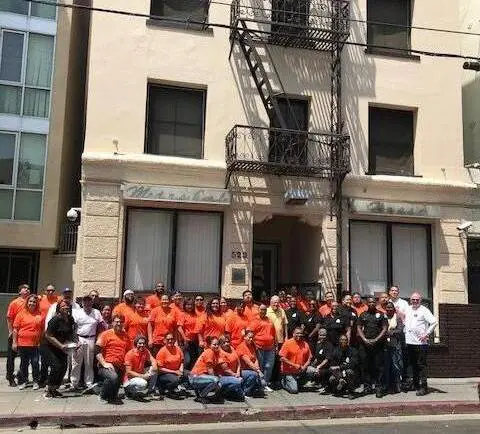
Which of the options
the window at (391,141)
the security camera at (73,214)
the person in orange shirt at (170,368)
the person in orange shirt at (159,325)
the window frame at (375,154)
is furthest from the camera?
the window at (391,141)

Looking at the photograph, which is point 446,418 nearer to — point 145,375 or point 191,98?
point 145,375

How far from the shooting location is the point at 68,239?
17047 mm

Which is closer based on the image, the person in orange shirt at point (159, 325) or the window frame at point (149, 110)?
the person in orange shirt at point (159, 325)

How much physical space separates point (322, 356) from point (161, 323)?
3.16 meters

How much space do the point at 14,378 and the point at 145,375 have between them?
9.72ft

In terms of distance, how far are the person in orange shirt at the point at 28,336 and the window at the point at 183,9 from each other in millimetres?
7340

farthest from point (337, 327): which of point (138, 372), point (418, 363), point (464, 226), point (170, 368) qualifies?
point (464, 226)

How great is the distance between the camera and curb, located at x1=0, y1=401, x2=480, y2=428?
9500mm

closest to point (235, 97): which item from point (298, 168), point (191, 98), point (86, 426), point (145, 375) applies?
point (191, 98)

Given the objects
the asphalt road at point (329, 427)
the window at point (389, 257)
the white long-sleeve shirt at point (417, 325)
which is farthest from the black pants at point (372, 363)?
the window at point (389, 257)

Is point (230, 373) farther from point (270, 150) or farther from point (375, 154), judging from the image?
point (375, 154)

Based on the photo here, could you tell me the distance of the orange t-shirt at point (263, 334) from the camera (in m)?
12.0

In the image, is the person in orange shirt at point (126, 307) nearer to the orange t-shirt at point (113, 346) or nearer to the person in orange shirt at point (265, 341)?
the orange t-shirt at point (113, 346)

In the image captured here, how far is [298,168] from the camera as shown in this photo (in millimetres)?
14227
